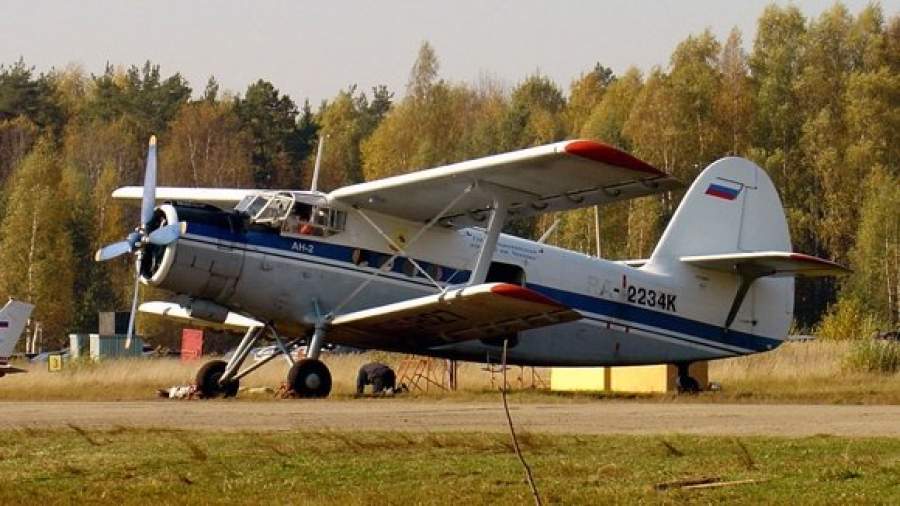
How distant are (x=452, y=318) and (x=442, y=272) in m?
1.50

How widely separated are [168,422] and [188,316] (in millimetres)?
7570

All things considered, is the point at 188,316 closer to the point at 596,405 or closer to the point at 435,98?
the point at 596,405

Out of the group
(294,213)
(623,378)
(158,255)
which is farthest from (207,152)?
(158,255)

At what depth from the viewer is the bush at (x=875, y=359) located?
98.1 feet

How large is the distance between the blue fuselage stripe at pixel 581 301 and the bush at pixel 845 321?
85.1 ft

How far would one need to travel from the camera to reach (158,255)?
22016 mm

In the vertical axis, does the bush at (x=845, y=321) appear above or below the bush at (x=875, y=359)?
above

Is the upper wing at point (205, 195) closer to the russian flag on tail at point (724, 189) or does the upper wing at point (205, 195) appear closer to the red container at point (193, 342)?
the russian flag on tail at point (724, 189)

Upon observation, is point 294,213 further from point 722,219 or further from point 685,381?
point 722,219

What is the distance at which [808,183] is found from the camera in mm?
72062

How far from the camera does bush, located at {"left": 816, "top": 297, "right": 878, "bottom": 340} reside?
55562mm

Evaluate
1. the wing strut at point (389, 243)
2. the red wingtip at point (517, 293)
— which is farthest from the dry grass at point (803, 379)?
the wing strut at point (389, 243)

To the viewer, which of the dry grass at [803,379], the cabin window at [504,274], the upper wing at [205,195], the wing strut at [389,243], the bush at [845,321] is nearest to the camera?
the wing strut at [389,243]

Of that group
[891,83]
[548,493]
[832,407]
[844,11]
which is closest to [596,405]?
[832,407]
